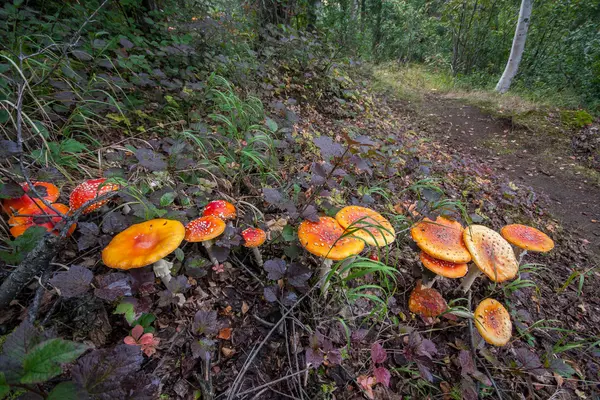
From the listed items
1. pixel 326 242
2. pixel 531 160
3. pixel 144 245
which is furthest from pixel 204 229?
pixel 531 160

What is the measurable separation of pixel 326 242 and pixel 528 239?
74.2 inches

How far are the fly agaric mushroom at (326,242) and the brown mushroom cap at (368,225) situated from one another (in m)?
0.07

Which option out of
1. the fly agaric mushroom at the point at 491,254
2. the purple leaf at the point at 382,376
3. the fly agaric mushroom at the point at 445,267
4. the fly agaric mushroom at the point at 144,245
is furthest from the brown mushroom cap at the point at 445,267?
the fly agaric mushroom at the point at 144,245

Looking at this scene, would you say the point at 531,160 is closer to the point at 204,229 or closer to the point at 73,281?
the point at 204,229

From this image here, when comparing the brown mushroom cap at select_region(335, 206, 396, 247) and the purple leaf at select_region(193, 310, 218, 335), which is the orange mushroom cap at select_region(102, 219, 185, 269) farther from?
the brown mushroom cap at select_region(335, 206, 396, 247)

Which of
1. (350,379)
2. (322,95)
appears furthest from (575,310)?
(322,95)

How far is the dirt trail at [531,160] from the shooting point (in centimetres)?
434

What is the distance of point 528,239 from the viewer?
7.41 feet

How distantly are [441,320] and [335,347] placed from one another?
101cm

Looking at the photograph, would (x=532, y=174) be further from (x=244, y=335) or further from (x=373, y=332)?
(x=244, y=335)

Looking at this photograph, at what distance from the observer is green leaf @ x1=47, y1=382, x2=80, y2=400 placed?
85cm

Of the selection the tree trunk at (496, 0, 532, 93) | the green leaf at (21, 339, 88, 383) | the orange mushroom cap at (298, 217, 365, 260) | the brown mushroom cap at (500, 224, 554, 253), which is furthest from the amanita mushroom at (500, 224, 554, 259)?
the tree trunk at (496, 0, 532, 93)

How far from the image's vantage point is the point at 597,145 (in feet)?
19.8

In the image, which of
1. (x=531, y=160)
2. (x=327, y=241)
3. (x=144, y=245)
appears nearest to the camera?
(x=144, y=245)
